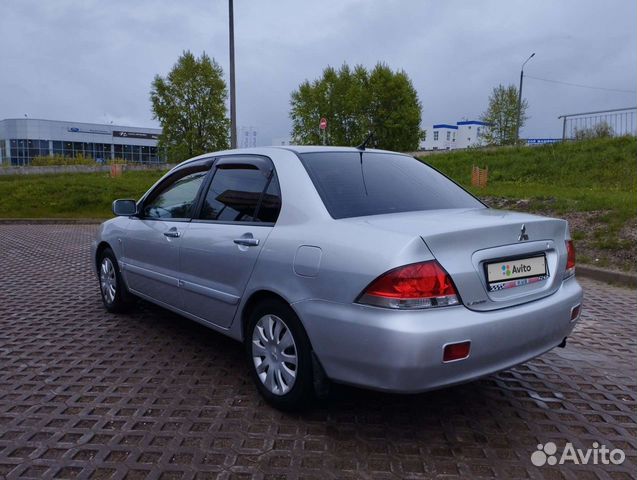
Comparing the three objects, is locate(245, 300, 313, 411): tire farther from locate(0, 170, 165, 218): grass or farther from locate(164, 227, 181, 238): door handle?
locate(0, 170, 165, 218): grass

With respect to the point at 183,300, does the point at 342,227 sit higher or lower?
higher

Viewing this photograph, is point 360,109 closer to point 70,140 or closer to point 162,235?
point 162,235

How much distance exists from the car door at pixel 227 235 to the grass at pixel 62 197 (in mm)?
15236

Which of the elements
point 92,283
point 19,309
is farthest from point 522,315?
point 92,283

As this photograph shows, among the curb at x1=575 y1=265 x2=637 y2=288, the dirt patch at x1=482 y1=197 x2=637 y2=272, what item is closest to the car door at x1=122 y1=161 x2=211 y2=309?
the curb at x1=575 y1=265 x2=637 y2=288

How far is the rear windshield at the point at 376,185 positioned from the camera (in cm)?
317

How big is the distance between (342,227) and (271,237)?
0.55 meters

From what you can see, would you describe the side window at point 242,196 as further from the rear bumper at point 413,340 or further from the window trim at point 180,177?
the rear bumper at point 413,340

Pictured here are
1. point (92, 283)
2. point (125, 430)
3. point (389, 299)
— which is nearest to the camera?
point (389, 299)

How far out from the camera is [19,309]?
5629 mm

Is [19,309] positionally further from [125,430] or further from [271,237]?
[271,237]

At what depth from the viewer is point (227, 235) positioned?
3.57 metres

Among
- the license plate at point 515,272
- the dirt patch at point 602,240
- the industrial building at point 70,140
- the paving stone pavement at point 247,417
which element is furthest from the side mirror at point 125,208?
the industrial building at point 70,140

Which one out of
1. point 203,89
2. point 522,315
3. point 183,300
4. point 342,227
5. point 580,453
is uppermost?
point 203,89
